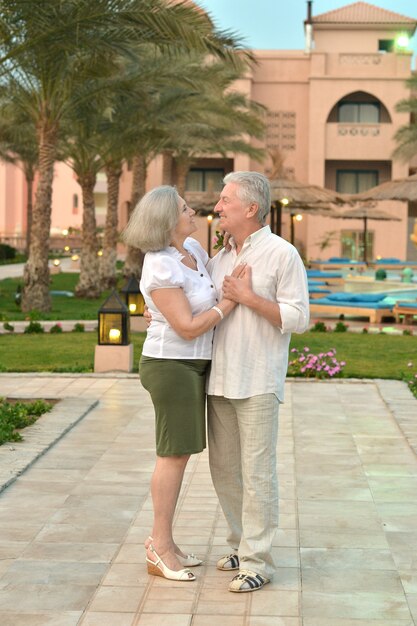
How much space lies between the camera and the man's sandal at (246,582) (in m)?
4.45

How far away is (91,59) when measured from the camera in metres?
19.5

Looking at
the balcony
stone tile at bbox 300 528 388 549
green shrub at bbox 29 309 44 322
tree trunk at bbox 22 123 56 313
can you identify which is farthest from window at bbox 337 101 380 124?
stone tile at bbox 300 528 388 549

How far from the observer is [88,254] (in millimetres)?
27172

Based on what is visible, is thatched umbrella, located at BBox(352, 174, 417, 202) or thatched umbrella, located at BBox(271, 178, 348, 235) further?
thatched umbrella, located at BBox(271, 178, 348, 235)

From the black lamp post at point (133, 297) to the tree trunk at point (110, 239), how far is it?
1289cm

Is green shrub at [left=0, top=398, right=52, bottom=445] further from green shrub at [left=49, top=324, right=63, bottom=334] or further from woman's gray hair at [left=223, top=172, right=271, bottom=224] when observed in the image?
green shrub at [left=49, top=324, right=63, bottom=334]

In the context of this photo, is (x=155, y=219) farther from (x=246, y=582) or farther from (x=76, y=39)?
(x=76, y=39)

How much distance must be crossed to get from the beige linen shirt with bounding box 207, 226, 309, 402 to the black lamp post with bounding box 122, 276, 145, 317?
437 inches

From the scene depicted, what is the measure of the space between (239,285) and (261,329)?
0.74 ft

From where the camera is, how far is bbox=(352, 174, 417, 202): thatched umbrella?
21734 mm

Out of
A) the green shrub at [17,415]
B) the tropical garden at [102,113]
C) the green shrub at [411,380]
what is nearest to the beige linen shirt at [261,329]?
the green shrub at [17,415]

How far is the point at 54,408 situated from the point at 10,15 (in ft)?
32.6

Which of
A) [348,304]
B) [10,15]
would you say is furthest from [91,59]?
[348,304]

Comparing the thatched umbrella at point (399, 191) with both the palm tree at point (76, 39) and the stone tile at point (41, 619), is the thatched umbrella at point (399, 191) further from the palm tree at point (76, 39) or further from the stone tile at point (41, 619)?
the stone tile at point (41, 619)
